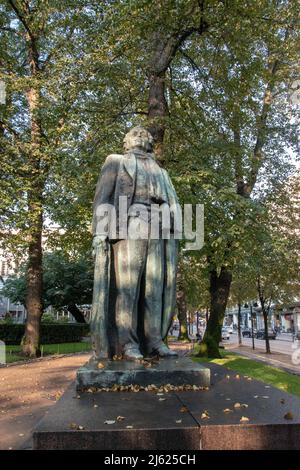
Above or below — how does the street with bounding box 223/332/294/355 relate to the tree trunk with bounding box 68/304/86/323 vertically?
below

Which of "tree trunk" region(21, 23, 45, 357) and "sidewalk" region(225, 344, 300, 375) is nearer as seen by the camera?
"tree trunk" region(21, 23, 45, 357)

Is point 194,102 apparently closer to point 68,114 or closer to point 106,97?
point 106,97

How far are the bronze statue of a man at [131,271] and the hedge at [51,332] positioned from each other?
89.0 feet

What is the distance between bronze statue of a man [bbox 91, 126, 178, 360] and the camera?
5.19 m

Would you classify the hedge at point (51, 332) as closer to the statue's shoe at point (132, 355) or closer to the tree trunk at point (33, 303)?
the tree trunk at point (33, 303)

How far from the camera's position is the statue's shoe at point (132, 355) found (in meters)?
4.92

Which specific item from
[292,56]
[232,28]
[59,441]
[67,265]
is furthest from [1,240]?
[67,265]

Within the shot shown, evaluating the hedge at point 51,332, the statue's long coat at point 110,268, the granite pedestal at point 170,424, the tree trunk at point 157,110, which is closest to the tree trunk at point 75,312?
the hedge at point 51,332

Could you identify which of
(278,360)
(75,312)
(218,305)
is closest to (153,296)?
(218,305)

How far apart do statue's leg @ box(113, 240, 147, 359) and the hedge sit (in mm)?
27181

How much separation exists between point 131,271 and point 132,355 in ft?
3.15

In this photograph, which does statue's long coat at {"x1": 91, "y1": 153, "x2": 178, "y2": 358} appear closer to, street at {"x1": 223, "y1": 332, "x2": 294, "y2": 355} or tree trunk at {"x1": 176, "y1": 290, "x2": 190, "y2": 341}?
street at {"x1": 223, "y1": 332, "x2": 294, "y2": 355}

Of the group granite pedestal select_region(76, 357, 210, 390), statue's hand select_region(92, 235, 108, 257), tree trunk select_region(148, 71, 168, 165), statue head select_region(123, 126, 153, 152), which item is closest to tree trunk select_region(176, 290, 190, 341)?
tree trunk select_region(148, 71, 168, 165)

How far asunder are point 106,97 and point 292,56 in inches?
288
